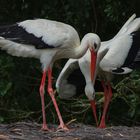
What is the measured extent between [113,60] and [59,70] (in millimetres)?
1712

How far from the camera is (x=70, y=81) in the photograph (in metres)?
9.80

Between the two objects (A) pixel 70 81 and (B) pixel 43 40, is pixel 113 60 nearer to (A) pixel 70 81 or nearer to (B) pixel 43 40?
(A) pixel 70 81

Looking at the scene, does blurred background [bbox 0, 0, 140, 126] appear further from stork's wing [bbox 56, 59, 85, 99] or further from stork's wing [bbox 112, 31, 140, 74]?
stork's wing [bbox 112, 31, 140, 74]

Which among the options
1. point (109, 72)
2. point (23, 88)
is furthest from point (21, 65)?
point (109, 72)

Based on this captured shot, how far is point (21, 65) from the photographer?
407 inches

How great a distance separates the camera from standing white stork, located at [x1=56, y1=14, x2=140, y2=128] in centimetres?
888

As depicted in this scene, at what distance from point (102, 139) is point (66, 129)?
72 centimetres

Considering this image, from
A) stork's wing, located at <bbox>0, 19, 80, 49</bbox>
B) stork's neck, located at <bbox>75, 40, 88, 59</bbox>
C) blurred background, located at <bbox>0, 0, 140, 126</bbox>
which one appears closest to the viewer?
stork's wing, located at <bbox>0, 19, 80, 49</bbox>

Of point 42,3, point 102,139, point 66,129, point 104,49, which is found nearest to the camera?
point 102,139

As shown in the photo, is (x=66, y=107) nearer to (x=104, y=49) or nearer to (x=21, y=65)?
(x=21, y=65)

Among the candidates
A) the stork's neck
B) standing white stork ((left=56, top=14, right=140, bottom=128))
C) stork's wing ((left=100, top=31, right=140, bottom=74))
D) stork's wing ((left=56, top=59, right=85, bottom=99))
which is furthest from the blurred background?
the stork's neck

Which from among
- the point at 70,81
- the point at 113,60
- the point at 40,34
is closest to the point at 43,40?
the point at 40,34

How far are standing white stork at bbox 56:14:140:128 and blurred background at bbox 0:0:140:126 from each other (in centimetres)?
40

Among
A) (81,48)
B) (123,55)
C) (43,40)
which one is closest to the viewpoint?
(43,40)
